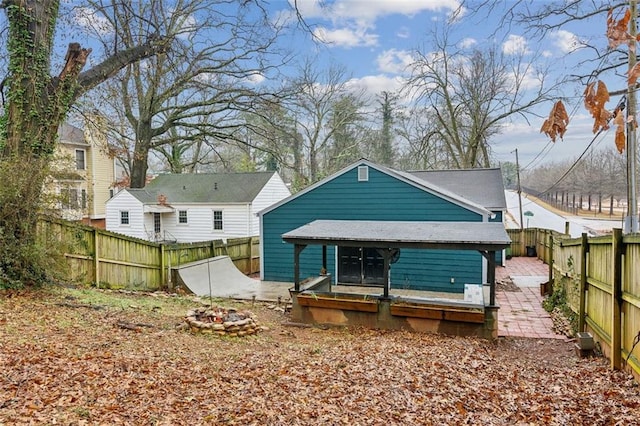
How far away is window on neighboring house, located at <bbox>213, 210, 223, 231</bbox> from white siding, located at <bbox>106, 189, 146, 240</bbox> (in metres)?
3.67

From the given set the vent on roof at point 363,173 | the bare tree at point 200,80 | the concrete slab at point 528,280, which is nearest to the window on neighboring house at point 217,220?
the bare tree at point 200,80

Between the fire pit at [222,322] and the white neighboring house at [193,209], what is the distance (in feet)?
42.3

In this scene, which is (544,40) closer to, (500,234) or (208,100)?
(500,234)

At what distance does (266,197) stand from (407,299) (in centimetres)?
1444

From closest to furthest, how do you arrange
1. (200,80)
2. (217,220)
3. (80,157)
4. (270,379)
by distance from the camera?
(270,379)
(200,80)
(217,220)
(80,157)

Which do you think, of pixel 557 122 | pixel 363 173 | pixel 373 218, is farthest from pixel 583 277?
pixel 363 173

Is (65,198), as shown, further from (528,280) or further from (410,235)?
(528,280)

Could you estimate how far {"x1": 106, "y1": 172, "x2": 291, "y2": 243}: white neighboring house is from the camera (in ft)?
66.3

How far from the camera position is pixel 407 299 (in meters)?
7.99

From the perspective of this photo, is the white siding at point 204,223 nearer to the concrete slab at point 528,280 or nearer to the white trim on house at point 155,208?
the white trim on house at point 155,208

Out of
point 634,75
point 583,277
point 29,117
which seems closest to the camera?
point 634,75

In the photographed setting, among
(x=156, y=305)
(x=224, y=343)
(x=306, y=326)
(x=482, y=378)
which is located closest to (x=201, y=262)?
(x=156, y=305)

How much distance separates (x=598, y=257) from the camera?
535 cm

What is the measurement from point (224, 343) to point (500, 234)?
5633 millimetres
